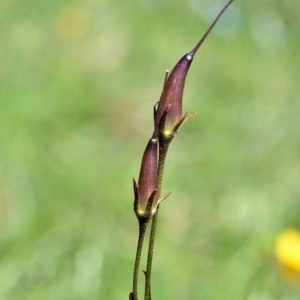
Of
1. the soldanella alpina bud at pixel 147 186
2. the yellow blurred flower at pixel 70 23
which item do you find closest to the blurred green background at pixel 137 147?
the yellow blurred flower at pixel 70 23

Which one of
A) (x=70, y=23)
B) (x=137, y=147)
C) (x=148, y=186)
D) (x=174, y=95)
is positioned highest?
(x=70, y=23)

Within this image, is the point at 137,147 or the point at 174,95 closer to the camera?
the point at 174,95

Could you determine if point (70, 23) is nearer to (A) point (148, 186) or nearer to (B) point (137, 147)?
(B) point (137, 147)

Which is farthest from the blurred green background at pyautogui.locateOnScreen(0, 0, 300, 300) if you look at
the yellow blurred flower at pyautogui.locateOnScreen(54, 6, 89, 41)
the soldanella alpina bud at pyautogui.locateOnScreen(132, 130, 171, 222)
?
the soldanella alpina bud at pyautogui.locateOnScreen(132, 130, 171, 222)

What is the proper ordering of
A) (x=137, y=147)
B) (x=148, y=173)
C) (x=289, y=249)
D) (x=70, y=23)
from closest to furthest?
1. (x=148, y=173)
2. (x=289, y=249)
3. (x=137, y=147)
4. (x=70, y=23)

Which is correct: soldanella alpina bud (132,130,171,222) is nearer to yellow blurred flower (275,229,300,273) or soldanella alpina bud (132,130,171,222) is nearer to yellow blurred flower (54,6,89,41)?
yellow blurred flower (275,229,300,273)

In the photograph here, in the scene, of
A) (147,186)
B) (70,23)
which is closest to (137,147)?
(70,23)

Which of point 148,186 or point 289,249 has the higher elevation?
point 289,249
